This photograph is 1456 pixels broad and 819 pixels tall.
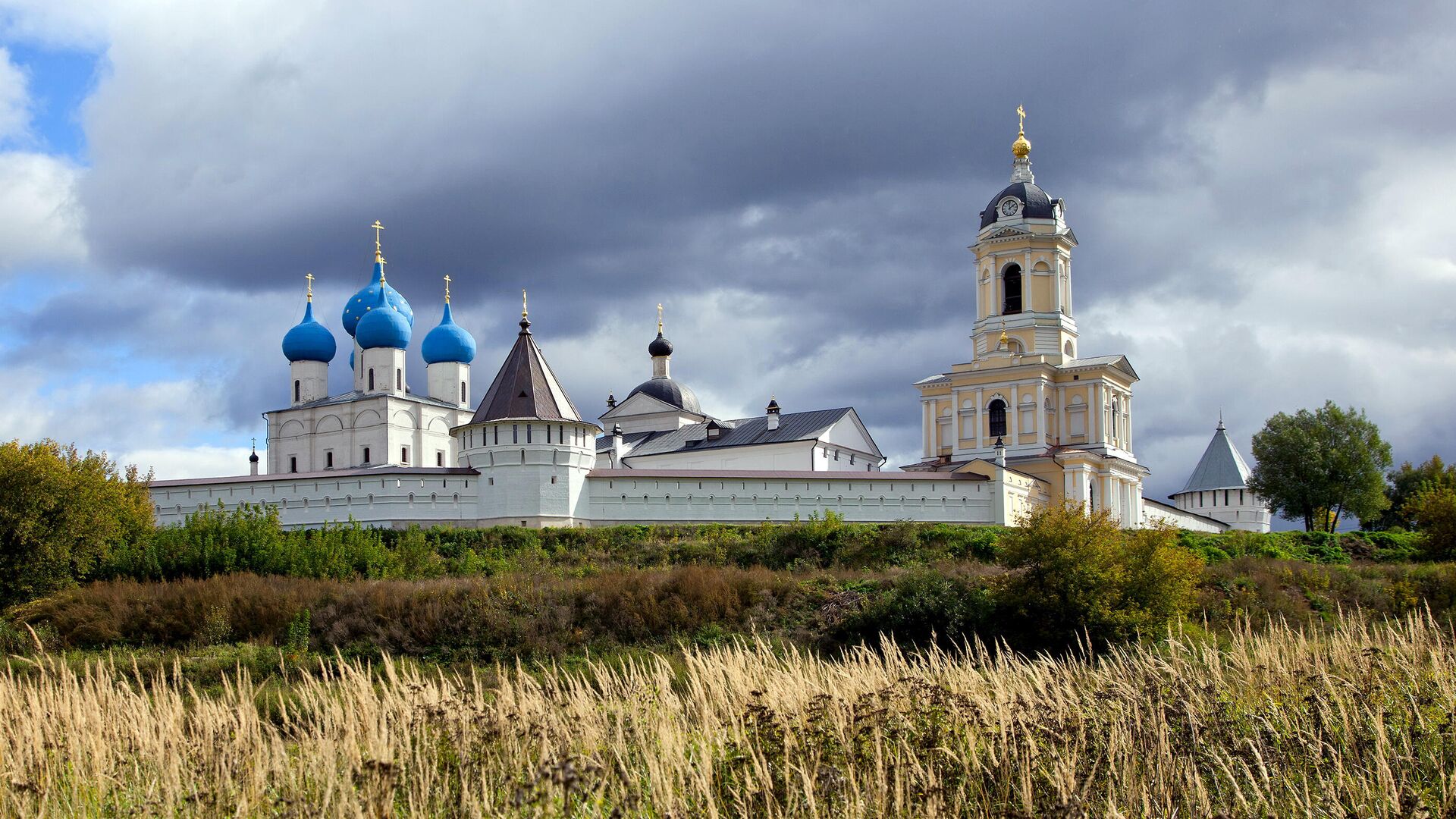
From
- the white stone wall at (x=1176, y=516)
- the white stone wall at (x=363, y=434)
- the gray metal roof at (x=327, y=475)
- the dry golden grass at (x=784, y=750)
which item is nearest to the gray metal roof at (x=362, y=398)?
the white stone wall at (x=363, y=434)

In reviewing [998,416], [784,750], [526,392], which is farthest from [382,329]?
[784,750]

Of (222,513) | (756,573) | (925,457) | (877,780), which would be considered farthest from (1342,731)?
(925,457)

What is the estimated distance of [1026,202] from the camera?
43.2 meters

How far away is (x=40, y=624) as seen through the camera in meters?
22.4

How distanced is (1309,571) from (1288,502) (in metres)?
18.4

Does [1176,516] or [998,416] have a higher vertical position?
[998,416]

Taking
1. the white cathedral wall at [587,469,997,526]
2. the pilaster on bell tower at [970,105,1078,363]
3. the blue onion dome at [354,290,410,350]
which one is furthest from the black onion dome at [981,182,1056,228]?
the blue onion dome at [354,290,410,350]

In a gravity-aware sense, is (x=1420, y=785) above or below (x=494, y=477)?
below

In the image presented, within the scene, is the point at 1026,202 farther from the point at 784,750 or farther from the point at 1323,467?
the point at 784,750

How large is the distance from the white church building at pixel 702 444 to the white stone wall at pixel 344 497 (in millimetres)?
40

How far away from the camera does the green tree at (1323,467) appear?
4150 cm

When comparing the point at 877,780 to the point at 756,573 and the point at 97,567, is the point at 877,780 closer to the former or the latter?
the point at 756,573

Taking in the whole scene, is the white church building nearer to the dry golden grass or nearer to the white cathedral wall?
the white cathedral wall

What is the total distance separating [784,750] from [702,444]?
120 feet
